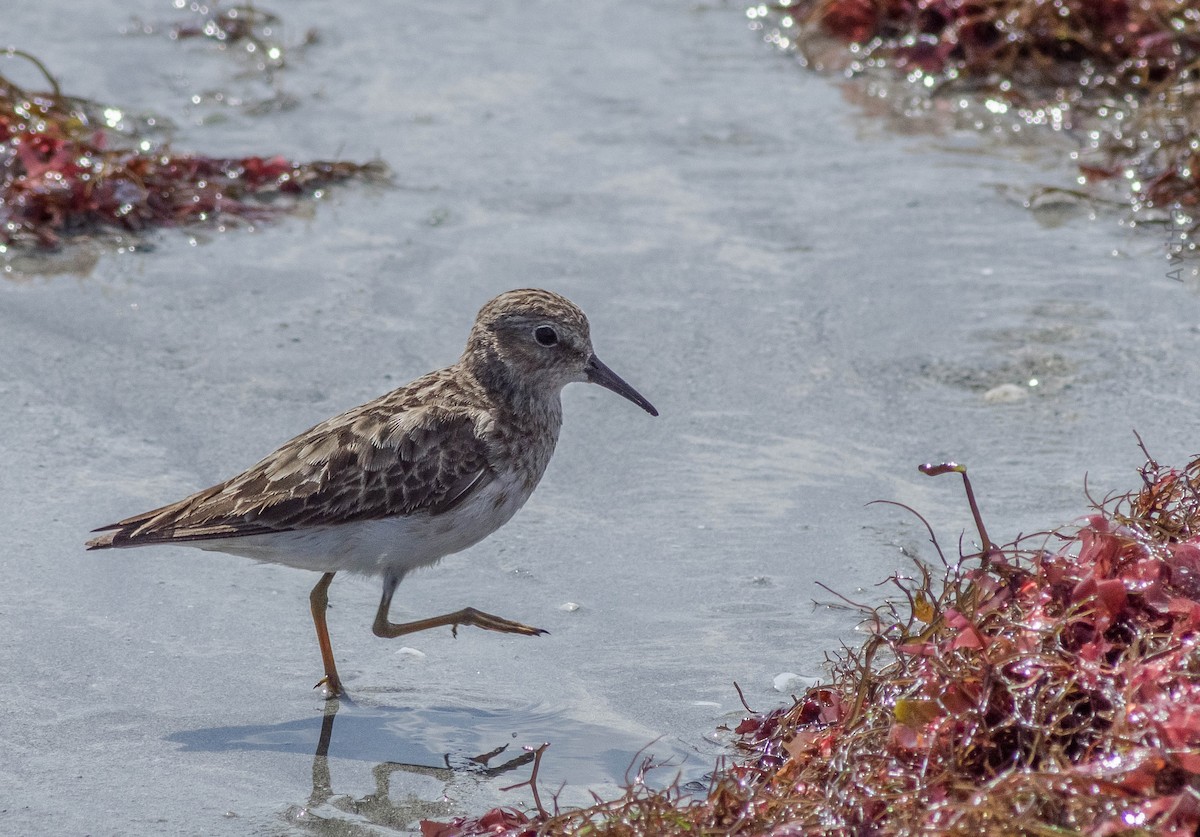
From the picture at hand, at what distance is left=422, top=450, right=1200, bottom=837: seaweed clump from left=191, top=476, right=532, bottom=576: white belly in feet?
5.05

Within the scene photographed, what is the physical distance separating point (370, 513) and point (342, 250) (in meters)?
3.68

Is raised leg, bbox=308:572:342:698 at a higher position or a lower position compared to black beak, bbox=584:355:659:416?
lower

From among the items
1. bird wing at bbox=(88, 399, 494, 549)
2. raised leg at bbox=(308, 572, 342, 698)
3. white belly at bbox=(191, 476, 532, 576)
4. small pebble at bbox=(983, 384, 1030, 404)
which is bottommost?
raised leg at bbox=(308, 572, 342, 698)

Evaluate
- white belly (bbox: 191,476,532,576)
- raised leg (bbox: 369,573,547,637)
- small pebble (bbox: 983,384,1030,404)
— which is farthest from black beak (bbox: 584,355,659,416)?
small pebble (bbox: 983,384,1030,404)

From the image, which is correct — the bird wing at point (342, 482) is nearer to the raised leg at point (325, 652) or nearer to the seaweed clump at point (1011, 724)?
the raised leg at point (325, 652)

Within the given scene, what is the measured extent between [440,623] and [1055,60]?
792cm

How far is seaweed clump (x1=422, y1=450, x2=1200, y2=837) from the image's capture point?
12.1ft

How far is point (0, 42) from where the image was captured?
39.7ft

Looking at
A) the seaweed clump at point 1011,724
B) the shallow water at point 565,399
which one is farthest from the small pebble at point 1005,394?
the seaweed clump at point 1011,724

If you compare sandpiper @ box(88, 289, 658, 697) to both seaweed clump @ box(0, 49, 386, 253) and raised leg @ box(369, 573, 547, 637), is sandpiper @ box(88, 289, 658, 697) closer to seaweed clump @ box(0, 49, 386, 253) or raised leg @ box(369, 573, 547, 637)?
raised leg @ box(369, 573, 547, 637)

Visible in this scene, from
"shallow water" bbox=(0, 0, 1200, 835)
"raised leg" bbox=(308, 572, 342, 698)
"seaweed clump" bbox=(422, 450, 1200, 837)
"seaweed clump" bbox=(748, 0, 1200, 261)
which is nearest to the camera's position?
"seaweed clump" bbox=(422, 450, 1200, 837)

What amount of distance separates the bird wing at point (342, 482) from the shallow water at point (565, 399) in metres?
0.42

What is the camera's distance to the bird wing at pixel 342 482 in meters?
5.80

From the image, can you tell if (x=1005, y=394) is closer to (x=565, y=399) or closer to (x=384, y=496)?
(x=565, y=399)
